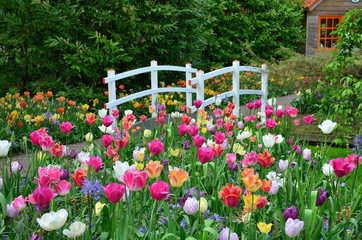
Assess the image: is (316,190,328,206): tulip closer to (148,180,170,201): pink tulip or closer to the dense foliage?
(148,180,170,201): pink tulip

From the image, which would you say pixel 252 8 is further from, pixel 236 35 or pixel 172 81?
pixel 172 81

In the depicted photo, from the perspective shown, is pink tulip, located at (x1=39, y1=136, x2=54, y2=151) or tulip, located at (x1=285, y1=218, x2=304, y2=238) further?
pink tulip, located at (x1=39, y1=136, x2=54, y2=151)

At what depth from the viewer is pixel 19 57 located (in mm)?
9438

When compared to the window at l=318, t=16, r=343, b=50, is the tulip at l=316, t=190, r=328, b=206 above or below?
below

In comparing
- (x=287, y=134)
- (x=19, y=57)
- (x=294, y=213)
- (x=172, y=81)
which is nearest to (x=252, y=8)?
(x=172, y=81)

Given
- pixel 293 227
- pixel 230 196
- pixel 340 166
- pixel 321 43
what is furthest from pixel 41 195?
pixel 321 43

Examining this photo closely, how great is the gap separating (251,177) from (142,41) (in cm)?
753

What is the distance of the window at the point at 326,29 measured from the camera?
18.2 m

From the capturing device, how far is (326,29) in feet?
59.9

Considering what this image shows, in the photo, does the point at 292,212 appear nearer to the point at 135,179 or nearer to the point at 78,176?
the point at 135,179

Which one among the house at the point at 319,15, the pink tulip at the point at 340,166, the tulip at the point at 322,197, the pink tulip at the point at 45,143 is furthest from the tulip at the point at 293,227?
the house at the point at 319,15

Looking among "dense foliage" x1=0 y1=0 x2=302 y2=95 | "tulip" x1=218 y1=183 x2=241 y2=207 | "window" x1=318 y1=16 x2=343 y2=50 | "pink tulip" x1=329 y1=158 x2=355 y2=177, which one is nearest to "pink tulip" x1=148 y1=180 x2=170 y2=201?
"tulip" x1=218 y1=183 x2=241 y2=207

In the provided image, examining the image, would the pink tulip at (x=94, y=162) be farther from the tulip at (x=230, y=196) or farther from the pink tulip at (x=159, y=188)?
the tulip at (x=230, y=196)

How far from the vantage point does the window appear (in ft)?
59.7
